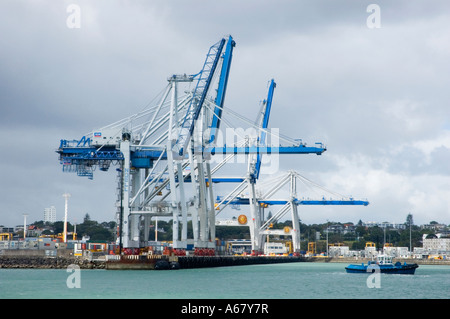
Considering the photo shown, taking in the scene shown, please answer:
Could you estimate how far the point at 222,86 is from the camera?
7769 centimetres

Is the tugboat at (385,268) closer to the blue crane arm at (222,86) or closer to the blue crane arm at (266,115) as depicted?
the blue crane arm at (222,86)

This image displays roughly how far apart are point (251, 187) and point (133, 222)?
37.0m

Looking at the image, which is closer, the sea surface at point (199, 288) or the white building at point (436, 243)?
the sea surface at point (199, 288)

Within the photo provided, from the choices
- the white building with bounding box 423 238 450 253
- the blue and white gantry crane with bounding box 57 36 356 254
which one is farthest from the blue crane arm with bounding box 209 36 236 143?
the white building with bounding box 423 238 450 253

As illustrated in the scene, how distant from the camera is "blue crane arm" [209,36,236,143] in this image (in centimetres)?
7619

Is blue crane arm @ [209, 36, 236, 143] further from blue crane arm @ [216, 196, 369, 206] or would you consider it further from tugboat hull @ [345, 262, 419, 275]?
blue crane arm @ [216, 196, 369, 206]

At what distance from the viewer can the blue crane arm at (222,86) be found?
76188 millimetres

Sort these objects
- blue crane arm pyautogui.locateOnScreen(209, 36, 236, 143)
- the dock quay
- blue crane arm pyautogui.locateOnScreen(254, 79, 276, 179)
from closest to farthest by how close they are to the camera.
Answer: the dock quay, blue crane arm pyautogui.locateOnScreen(209, 36, 236, 143), blue crane arm pyautogui.locateOnScreen(254, 79, 276, 179)

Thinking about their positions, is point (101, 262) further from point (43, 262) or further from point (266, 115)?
point (266, 115)

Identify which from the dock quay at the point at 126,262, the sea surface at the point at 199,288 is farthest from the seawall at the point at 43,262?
the sea surface at the point at 199,288

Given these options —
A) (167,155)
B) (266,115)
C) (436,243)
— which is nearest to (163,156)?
(167,155)

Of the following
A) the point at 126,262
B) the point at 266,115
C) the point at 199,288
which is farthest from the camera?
the point at 266,115
